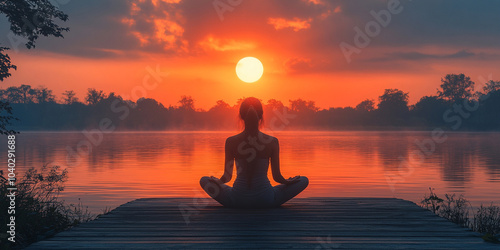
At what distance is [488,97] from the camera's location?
466ft

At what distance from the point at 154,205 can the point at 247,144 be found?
258 cm

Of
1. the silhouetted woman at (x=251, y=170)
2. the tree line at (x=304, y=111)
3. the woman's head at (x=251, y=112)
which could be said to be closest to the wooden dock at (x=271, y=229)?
the silhouetted woman at (x=251, y=170)

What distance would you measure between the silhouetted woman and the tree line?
5495 inches

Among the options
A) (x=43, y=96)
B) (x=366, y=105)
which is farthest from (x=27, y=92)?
(x=366, y=105)

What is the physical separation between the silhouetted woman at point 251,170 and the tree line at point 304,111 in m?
140

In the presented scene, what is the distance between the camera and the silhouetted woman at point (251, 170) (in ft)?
26.7

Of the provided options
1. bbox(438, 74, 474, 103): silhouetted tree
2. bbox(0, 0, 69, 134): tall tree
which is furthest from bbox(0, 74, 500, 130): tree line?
bbox(0, 0, 69, 134): tall tree

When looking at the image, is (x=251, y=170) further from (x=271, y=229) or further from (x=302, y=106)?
(x=302, y=106)

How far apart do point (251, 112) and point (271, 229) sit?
77.1 inches

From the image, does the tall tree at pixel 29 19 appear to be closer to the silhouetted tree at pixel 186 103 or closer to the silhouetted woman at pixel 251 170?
the silhouetted woman at pixel 251 170

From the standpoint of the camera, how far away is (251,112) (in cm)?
802

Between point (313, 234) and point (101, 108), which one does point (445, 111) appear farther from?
point (313, 234)

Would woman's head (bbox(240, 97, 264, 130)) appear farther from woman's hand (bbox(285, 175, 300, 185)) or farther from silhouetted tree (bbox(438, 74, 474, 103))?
silhouetted tree (bbox(438, 74, 474, 103))

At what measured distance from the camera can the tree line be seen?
15438cm
